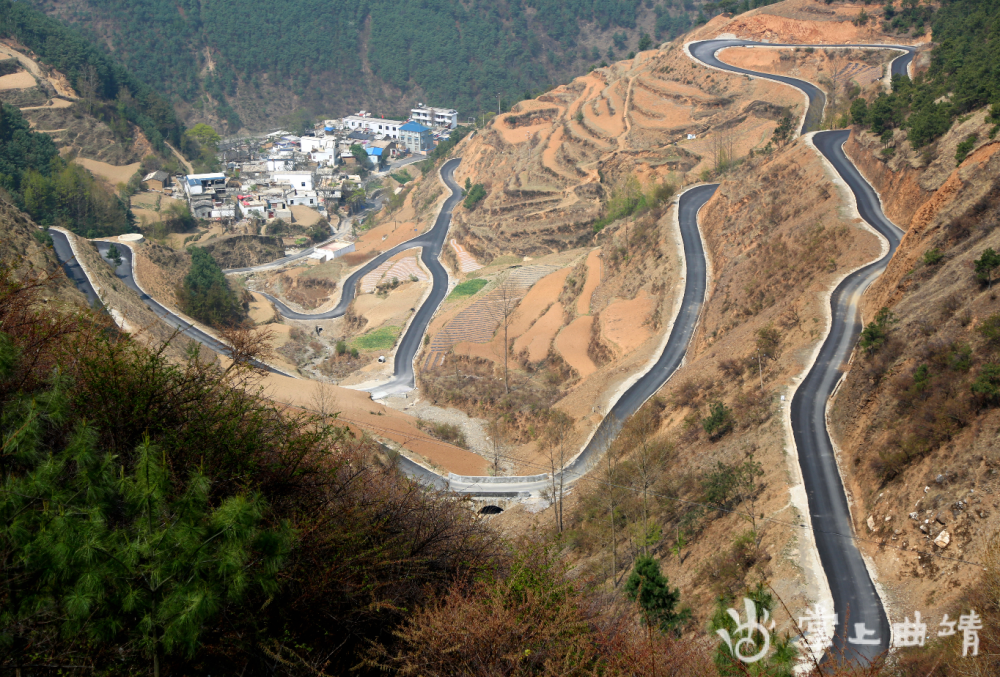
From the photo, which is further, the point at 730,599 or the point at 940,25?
the point at 940,25

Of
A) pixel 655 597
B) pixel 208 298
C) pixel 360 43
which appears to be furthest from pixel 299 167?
pixel 655 597

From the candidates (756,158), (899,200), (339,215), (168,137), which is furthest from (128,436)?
(168,137)

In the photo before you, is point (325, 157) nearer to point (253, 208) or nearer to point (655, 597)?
point (253, 208)

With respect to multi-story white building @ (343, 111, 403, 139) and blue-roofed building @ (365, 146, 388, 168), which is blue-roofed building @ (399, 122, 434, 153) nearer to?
multi-story white building @ (343, 111, 403, 139)

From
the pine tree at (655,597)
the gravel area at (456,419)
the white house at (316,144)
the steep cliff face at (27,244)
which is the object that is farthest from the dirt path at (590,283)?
the white house at (316,144)

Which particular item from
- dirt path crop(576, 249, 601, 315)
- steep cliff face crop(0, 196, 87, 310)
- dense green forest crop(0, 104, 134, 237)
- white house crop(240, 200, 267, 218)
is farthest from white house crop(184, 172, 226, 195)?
dirt path crop(576, 249, 601, 315)

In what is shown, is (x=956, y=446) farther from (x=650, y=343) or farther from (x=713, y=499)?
(x=650, y=343)
